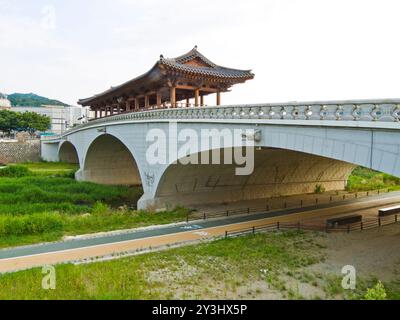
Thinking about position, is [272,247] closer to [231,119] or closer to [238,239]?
[238,239]

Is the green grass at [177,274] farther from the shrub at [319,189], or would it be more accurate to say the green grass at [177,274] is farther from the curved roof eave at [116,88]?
the shrub at [319,189]

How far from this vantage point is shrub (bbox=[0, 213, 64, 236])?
53.7 ft

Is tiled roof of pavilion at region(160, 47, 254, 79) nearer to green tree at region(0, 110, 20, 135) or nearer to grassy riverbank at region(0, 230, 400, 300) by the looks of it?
grassy riverbank at region(0, 230, 400, 300)

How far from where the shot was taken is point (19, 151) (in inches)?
2302

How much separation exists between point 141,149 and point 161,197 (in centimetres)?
411

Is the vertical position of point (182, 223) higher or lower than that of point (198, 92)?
lower

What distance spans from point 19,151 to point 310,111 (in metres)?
58.5

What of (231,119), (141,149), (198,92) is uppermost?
(198,92)

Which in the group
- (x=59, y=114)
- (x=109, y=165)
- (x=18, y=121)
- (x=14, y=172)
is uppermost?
(x=59, y=114)

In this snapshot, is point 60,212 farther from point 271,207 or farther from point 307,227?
point 307,227

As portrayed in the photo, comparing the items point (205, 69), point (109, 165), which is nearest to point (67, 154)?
point (109, 165)
